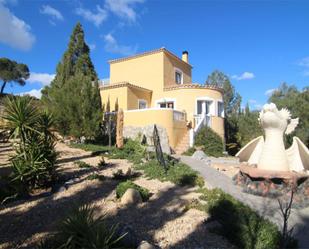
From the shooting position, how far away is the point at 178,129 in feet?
64.8

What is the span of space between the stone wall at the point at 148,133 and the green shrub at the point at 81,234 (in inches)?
542

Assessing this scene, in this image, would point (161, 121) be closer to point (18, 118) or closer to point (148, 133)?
point (148, 133)

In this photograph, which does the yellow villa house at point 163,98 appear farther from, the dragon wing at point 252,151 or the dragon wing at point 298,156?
the dragon wing at point 298,156

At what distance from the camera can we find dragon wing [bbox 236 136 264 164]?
10.7 m

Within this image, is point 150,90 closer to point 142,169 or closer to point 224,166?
point 224,166

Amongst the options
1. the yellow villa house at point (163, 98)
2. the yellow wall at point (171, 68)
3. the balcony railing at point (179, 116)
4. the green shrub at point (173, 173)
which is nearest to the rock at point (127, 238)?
the green shrub at point (173, 173)

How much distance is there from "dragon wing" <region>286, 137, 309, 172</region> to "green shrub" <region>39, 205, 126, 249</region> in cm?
739

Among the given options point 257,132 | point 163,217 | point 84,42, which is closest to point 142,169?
point 163,217

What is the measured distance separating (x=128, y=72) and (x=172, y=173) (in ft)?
57.9

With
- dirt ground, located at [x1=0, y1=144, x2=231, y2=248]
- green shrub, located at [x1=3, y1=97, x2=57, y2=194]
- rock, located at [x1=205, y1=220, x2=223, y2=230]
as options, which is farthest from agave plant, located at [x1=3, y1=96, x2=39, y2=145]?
rock, located at [x1=205, y1=220, x2=223, y2=230]

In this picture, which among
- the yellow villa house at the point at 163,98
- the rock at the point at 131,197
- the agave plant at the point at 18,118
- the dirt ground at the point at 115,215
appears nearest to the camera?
the dirt ground at the point at 115,215

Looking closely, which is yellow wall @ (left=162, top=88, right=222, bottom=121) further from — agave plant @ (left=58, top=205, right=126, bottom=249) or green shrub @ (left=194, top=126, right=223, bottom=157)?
agave plant @ (left=58, top=205, right=126, bottom=249)

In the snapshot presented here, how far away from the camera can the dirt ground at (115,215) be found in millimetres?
5536

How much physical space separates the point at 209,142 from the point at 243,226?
1440 centimetres
